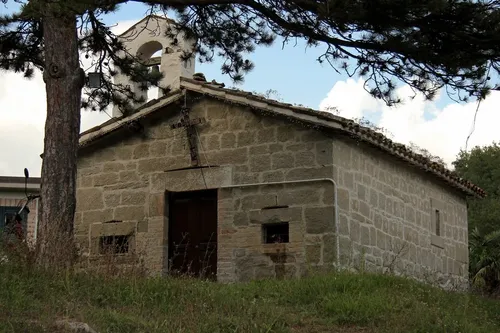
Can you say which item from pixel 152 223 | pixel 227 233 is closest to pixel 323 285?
pixel 227 233

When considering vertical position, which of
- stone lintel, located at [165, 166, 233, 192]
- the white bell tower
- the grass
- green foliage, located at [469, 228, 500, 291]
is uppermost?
the white bell tower

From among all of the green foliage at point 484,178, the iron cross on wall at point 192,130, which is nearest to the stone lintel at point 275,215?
the iron cross on wall at point 192,130

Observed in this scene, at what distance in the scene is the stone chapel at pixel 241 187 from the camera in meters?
12.2

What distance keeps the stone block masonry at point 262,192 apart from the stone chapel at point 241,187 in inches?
0.7

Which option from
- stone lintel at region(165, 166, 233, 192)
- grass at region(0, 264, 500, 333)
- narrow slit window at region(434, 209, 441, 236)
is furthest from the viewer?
narrow slit window at region(434, 209, 441, 236)

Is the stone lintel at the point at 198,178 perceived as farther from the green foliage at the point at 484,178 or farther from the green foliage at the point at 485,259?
the green foliage at the point at 484,178

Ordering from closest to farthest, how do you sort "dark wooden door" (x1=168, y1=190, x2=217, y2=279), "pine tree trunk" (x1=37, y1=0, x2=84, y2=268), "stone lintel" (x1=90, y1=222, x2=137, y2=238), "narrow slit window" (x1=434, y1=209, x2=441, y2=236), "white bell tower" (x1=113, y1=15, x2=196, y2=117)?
"pine tree trunk" (x1=37, y1=0, x2=84, y2=268), "dark wooden door" (x1=168, y1=190, x2=217, y2=279), "white bell tower" (x1=113, y1=15, x2=196, y2=117), "stone lintel" (x1=90, y1=222, x2=137, y2=238), "narrow slit window" (x1=434, y1=209, x2=441, y2=236)

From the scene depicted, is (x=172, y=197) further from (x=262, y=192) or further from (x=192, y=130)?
(x=262, y=192)

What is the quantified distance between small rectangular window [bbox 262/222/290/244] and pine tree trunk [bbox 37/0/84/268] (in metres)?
3.75

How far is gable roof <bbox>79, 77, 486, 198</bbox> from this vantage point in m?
12.1

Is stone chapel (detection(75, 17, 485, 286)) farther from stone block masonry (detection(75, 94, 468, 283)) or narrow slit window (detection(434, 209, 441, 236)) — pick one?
narrow slit window (detection(434, 209, 441, 236))

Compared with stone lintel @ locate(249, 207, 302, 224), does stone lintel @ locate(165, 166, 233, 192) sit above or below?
above

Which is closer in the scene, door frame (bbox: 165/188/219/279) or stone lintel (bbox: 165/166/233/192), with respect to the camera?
stone lintel (bbox: 165/166/233/192)

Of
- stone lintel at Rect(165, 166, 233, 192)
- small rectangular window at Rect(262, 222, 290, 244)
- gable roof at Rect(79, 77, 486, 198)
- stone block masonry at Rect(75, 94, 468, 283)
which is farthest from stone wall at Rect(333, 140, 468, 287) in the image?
stone lintel at Rect(165, 166, 233, 192)
